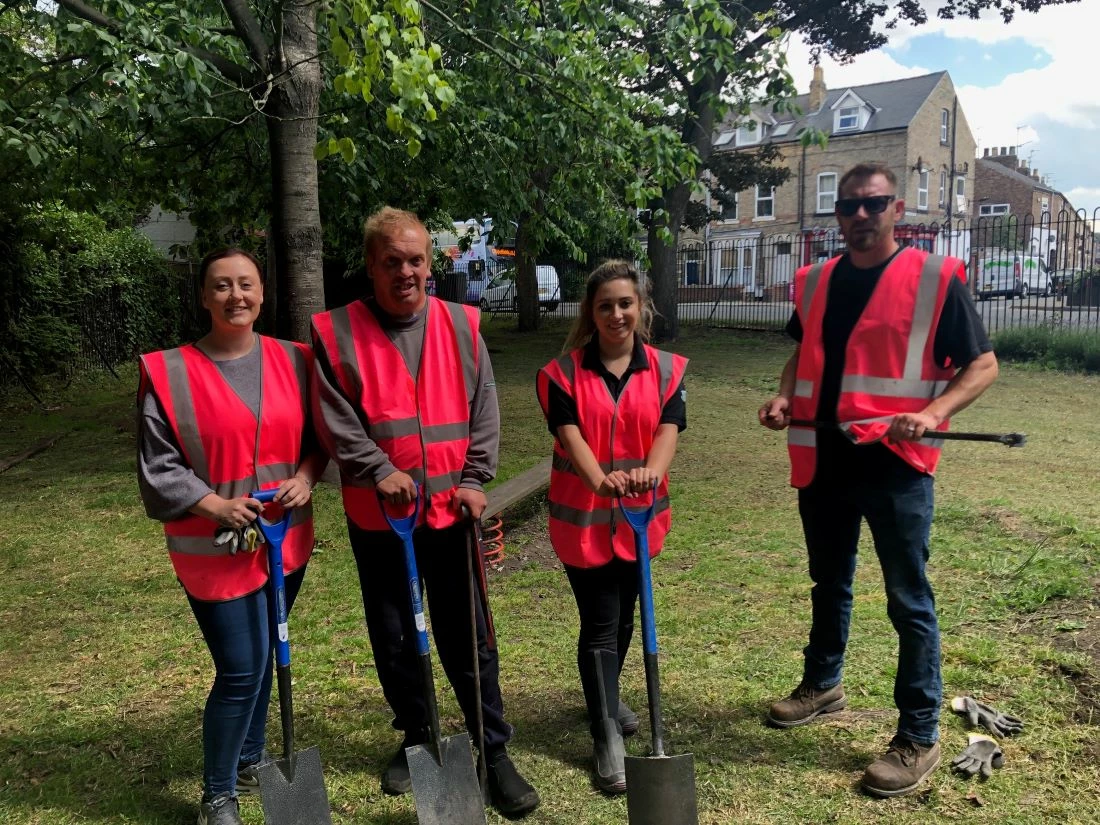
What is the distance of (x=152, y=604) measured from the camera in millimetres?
5090

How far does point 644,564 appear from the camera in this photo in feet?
9.53

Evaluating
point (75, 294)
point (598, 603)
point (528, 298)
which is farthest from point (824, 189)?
point (598, 603)

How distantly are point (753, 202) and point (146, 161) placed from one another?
114 ft

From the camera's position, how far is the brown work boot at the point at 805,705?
11.3ft

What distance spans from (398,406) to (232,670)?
96 centimetres

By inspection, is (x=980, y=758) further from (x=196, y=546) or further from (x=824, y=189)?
(x=824, y=189)

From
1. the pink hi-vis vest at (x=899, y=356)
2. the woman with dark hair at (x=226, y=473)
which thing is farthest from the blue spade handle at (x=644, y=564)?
the woman with dark hair at (x=226, y=473)

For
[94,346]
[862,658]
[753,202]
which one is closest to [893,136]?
[753,202]

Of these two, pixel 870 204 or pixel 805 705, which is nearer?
pixel 870 204

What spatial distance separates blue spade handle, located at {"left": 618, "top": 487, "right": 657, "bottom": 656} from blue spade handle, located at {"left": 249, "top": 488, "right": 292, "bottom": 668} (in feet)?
3.62

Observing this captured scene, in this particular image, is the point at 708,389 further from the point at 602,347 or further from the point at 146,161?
the point at 602,347

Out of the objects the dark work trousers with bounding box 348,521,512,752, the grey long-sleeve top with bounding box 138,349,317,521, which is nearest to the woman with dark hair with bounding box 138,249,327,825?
the grey long-sleeve top with bounding box 138,349,317,521

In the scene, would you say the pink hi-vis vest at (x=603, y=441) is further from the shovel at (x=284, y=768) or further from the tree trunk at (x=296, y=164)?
the tree trunk at (x=296, y=164)

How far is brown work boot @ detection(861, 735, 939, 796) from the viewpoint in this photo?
2971 mm
